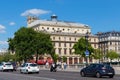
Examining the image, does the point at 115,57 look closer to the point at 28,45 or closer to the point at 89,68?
the point at 28,45

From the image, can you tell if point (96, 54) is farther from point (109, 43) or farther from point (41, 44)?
point (41, 44)

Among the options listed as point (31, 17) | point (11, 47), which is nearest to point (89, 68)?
point (11, 47)

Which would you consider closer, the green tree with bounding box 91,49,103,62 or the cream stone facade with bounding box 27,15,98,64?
the green tree with bounding box 91,49,103,62

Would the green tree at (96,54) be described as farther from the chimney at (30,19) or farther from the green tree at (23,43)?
the chimney at (30,19)

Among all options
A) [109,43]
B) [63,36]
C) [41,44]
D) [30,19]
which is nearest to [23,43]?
[41,44]

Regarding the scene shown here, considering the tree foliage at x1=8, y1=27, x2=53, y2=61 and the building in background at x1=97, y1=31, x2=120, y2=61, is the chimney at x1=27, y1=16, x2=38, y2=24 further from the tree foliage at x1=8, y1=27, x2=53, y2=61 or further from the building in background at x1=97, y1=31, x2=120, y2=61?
the tree foliage at x1=8, y1=27, x2=53, y2=61

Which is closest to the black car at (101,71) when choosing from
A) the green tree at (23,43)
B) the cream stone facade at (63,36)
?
the green tree at (23,43)

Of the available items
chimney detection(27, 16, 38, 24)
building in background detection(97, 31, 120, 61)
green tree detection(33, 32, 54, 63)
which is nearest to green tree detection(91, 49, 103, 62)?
building in background detection(97, 31, 120, 61)

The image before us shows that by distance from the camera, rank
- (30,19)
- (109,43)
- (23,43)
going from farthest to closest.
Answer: (30,19)
(109,43)
(23,43)

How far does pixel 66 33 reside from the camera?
6240 inches

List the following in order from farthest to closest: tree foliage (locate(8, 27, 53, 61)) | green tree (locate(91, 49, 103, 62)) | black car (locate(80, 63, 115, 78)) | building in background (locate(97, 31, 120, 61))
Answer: building in background (locate(97, 31, 120, 61)) → green tree (locate(91, 49, 103, 62)) → tree foliage (locate(8, 27, 53, 61)) → black car (locate(80, 63, 115, 78))

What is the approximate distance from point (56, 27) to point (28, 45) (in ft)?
195

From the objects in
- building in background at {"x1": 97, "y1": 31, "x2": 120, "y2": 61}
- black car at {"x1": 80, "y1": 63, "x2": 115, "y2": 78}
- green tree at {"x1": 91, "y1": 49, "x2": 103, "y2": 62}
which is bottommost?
black car at {"x1": 80, "y1": 63, "x2": 115, "y2": 78}

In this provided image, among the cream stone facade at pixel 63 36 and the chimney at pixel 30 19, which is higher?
the chimney at pixel 30 19
